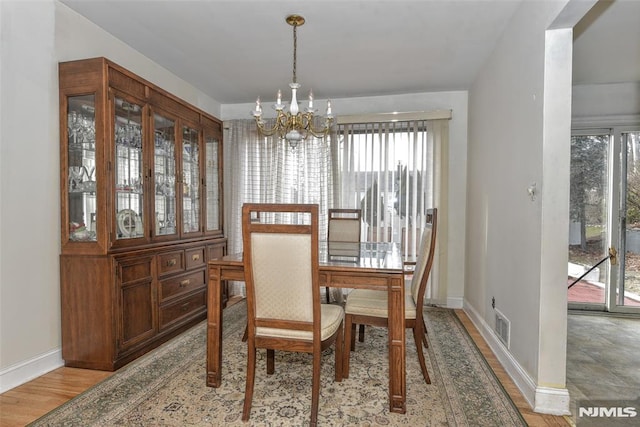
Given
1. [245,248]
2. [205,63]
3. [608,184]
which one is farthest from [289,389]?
[608,184]

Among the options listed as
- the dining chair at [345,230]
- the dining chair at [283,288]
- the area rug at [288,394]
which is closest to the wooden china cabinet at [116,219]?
the area rug at [288,394]

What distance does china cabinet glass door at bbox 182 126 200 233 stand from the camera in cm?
331

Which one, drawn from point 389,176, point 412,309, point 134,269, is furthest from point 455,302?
point 134,269

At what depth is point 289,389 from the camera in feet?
6.90

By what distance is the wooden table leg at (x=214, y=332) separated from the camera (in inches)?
83.7

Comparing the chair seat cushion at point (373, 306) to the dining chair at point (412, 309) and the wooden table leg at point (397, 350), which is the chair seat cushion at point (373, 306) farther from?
the wooden table leg at point (397, 350)

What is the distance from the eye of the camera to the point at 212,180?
3869 millimetres

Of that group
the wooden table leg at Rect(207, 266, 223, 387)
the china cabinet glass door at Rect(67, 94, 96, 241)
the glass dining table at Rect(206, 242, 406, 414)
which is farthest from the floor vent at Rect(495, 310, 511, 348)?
the china cabinet glass door at Rect(67, 94, 96, 241)

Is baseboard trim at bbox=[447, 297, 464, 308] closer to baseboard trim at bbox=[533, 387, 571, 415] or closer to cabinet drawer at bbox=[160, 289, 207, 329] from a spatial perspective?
baseboard trim at bbox=[533, 387, 571, 415]

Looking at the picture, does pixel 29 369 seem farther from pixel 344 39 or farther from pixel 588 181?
pixel 588 181

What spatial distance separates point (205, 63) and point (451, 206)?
3120 mm

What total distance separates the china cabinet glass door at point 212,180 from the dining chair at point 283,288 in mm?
2140

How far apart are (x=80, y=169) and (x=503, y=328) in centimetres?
328

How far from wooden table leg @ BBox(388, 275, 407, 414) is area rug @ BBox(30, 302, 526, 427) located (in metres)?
0.08
